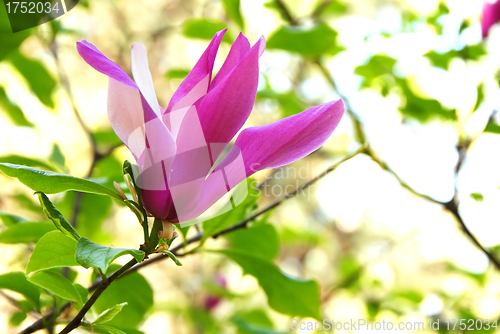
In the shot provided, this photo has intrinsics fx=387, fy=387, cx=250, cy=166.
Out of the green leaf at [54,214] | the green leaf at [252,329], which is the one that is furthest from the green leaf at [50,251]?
the green leaf at [252,329]

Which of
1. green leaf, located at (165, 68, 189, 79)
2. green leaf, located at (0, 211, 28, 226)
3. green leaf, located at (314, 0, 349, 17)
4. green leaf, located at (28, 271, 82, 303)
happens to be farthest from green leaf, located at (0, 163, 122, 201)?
green leaf, located at (314, 0, 349, 17)

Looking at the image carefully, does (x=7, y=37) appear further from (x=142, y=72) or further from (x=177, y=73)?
(x=142, y=72)

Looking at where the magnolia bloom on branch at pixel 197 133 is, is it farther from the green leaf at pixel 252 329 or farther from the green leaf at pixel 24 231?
the green leaf at pixel 252 329

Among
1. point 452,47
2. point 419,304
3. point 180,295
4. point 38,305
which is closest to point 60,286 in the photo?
point 38,305

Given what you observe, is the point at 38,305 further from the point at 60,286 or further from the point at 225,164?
the point at 225,164

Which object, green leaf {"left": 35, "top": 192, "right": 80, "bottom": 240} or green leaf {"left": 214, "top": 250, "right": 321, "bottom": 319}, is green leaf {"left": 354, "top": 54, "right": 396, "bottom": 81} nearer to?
green leaf {"left": 214, "top": 250, "right": 321, "bottom": 319}

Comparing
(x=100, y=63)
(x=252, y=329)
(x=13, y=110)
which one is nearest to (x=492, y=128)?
(x=252, y=329)
